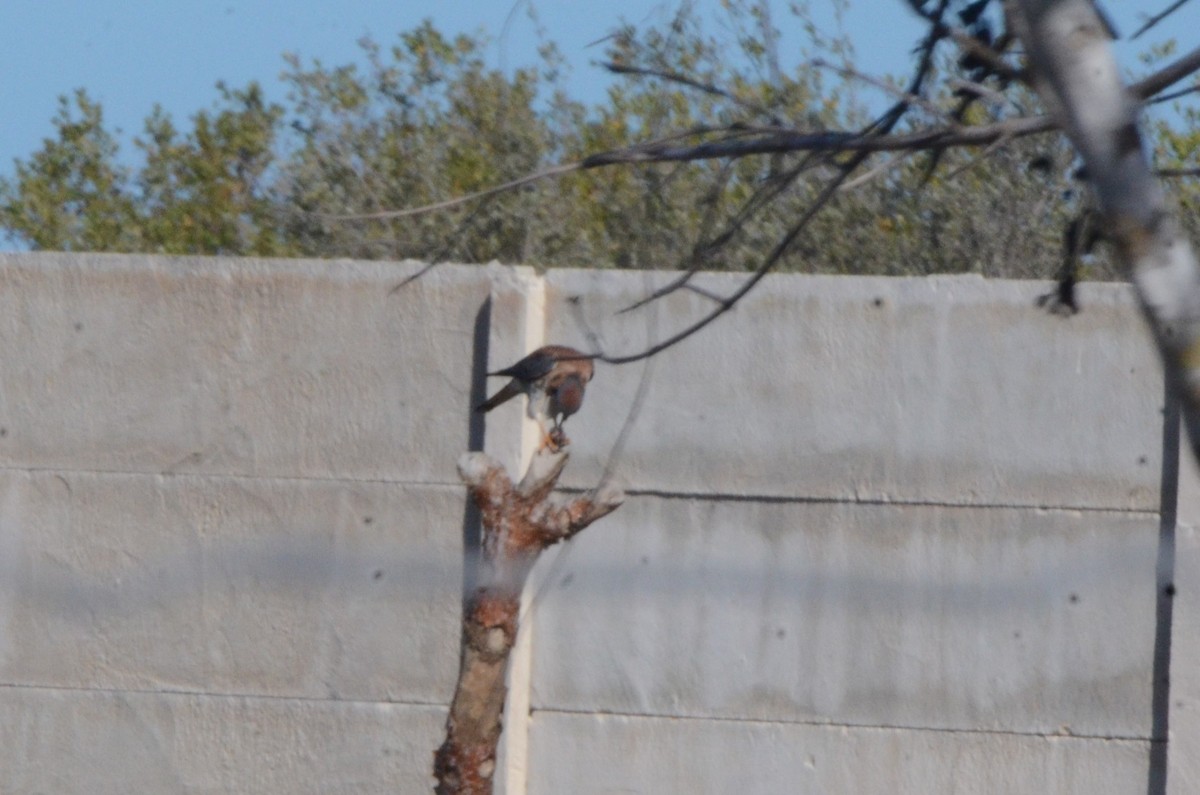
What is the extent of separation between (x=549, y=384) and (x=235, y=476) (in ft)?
3.54

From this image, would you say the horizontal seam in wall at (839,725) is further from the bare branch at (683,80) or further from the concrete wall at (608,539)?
the bare branch at (683,80)

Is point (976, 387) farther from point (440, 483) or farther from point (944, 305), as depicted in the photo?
point (440, 483)

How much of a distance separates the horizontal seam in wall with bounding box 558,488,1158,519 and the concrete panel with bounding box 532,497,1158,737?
0.05 ft

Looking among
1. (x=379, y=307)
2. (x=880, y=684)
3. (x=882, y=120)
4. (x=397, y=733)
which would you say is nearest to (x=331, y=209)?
(x=379, y=307)

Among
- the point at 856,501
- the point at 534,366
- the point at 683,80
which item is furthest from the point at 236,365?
the point at 683,80

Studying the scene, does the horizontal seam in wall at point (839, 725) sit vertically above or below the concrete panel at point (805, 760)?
above

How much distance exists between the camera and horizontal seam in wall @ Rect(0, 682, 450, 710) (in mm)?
4812

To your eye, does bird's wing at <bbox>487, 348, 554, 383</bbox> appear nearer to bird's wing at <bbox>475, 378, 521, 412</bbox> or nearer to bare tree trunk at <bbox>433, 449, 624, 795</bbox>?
bird's wing at <bbox>475, 378, 521, 412</bbox>

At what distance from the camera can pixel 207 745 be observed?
4867mm

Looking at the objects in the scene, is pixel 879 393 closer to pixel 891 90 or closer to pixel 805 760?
pixel 805 760

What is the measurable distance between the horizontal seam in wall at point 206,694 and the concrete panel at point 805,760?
1.28 ft

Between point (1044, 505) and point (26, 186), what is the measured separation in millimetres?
6313

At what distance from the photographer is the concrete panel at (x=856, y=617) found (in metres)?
4.64

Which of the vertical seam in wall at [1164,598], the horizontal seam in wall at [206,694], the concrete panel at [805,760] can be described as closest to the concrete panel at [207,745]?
the horizontal seam in wall at [206,694]
